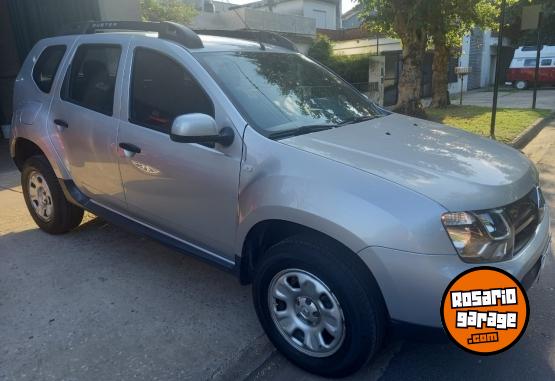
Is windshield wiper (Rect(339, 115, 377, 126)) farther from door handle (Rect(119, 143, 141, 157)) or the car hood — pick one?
door handle (Rect(119, 143, 141, 157))

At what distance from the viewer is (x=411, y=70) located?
11.7 meters

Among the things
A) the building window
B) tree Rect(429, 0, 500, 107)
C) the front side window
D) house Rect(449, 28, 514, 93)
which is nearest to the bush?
tree Rect(429, 0, 500, 107)

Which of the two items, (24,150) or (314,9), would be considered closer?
(24,150)

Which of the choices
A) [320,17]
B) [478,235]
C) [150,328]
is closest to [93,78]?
[150,328]

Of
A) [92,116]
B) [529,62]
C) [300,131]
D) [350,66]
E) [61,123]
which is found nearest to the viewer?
[300,131]

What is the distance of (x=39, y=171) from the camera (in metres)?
4.30

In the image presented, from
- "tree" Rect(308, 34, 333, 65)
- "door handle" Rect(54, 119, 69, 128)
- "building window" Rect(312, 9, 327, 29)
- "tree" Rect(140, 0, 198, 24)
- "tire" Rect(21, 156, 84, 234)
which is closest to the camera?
"door handle" Rect(54, 119, 69, 128)

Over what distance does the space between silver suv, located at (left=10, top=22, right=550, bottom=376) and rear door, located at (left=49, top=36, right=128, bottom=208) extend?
0.02m

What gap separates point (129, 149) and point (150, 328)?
123 cm

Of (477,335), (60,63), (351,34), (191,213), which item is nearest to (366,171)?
(477,335)

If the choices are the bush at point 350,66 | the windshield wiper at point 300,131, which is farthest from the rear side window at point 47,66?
the bush at point 350,66

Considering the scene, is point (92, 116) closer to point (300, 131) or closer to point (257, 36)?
point (257, 36)

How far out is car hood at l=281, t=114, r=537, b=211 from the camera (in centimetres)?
225

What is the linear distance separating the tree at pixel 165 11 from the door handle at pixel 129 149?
1291 cm
